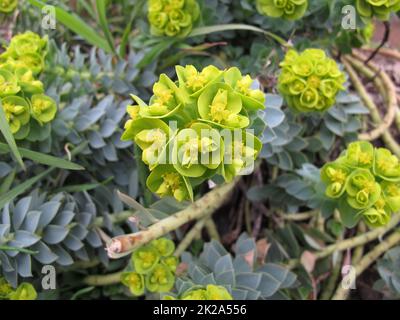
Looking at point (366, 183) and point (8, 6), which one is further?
point (8, 6)

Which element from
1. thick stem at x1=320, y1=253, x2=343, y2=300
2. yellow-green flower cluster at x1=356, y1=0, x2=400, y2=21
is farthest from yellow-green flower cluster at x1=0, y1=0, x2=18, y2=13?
thick stem at x1=320, y1=253, x2=343, y2=300

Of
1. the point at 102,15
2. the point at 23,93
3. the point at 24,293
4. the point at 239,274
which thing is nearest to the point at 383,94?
the point at 239,274

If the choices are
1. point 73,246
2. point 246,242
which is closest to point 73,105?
point 73,246

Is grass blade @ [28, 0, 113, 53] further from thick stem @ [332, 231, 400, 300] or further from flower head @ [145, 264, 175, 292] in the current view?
thick stem @ [332, 231, 400, 300]

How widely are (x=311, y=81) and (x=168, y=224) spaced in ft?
1.88

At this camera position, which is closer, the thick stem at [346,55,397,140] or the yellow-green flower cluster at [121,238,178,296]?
the yellow-green flower cluster at [121,238,178,296]

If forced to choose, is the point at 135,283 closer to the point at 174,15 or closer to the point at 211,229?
Result: the point at 211,229

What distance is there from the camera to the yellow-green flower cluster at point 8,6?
179 cm

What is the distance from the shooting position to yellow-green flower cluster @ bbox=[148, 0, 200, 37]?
167cm

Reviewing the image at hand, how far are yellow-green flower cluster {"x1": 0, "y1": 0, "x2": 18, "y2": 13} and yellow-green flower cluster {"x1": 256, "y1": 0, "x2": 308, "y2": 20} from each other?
2.72 ft

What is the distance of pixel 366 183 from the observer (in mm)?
1342

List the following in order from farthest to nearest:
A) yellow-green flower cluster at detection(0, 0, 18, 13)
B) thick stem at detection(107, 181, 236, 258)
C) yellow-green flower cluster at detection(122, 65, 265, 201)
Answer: yellow-green flower cluster at detection(0, 0, 18, 13) → thick stem at detection(107, 181, 236, 258) → yellow-green flower cluster at detection(122, 65, 265, 201)
